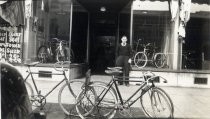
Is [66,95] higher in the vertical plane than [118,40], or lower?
lower

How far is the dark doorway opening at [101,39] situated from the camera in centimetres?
1700

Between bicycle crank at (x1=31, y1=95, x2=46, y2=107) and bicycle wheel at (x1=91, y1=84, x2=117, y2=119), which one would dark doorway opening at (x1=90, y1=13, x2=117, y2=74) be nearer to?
bicycle crank at (x1=31, y1=95, x2=46, y2=107)

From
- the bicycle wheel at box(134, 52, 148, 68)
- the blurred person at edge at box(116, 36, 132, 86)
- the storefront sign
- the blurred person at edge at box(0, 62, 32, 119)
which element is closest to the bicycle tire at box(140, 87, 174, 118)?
the blurred person at edge at box(0, 62, 32, 119)

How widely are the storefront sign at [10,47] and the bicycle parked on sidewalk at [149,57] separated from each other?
13.0 ft

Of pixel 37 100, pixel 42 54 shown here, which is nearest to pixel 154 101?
pixel 37 100

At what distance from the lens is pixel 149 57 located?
44.9ft

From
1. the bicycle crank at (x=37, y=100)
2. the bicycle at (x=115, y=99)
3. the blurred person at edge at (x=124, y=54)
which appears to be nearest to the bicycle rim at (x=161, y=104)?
the bicycle at (x=115, y=99)

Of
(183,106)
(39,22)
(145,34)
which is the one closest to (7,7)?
(39,22)

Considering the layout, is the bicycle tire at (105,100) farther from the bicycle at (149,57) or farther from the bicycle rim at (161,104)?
the bicycle at (149,57)

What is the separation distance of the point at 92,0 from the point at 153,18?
252cm

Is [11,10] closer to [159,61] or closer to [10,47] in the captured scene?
[10,47]

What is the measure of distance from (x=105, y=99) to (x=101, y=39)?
1079 centimetres

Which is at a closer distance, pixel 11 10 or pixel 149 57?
pixel 11 10

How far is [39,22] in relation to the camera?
39.8 feet
